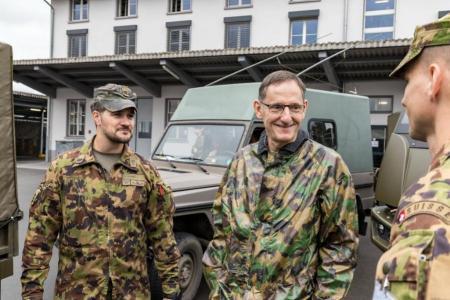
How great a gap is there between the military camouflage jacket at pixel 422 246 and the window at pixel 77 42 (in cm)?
2237

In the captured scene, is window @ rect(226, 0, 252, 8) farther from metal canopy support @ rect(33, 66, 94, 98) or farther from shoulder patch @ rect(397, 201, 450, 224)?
shoulder patch @ rect(397, 201, 450, 224)

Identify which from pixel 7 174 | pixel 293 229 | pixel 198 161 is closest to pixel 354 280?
pixel 198 161

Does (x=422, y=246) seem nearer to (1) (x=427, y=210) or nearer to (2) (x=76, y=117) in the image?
(1) (x=427, y=210)

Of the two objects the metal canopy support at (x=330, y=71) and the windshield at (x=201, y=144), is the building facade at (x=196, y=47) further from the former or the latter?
the windshield at (x=201, y=144)

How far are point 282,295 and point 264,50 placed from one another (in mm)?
12654

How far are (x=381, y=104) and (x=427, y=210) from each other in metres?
15.3

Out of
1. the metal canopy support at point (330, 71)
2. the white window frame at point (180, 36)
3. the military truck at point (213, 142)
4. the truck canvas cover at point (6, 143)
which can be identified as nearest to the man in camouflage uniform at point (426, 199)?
the truck canvas cover at point (6, 143)

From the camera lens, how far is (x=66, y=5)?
2161 centimetres

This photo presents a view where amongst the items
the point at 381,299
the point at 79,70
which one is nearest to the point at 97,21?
the point at 79,70

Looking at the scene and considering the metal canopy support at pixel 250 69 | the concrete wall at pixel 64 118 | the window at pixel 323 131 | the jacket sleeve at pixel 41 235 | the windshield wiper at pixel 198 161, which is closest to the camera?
the jacket sleeve at pixel 41 235

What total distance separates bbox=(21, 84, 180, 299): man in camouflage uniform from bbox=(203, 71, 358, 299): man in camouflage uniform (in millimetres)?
639

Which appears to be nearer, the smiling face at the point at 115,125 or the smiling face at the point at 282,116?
the smiling face at the point at 282,116

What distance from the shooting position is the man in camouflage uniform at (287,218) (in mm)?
1783

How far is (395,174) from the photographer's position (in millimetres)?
4422
